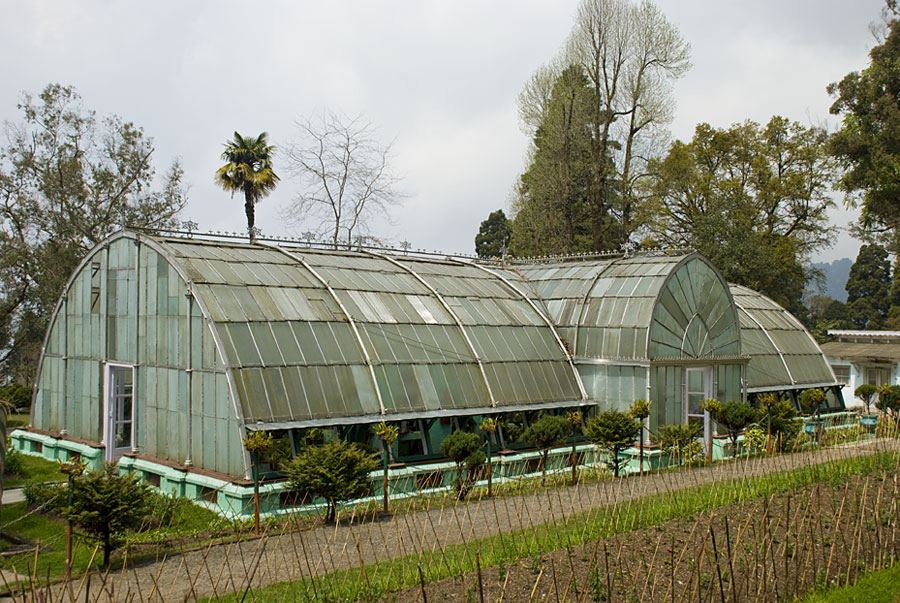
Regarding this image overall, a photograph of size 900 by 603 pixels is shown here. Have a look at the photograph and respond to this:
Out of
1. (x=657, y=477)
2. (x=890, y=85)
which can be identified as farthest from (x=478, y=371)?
(x=890, y=85)

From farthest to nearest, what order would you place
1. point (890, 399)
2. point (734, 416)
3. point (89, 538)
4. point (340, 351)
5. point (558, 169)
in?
point (558, 169) → point (890, 399) → point (734, 416) → point (340, 351) → point (89, 538)

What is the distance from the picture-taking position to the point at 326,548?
1254 centimetres

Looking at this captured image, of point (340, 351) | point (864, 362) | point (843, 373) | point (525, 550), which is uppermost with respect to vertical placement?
point (340, 351)

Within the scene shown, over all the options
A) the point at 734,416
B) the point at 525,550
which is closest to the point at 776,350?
the point at 734,416

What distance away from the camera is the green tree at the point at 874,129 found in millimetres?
36062

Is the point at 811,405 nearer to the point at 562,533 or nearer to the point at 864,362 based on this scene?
the point at 864,362

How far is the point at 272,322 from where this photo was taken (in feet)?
63.4

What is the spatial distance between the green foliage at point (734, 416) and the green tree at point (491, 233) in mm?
48411

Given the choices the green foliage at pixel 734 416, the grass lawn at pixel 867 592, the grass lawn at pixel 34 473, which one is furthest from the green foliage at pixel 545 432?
the grass lawn at pixel 34 473

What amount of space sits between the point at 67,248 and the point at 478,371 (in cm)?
2954

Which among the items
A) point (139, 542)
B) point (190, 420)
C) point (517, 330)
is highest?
point (517, 330)

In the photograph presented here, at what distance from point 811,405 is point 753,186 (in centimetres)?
2370

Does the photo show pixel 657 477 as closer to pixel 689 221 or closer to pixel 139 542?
pixel 139 542

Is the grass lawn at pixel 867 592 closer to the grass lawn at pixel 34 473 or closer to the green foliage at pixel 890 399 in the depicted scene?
the grass lawn at pixel 34 473
